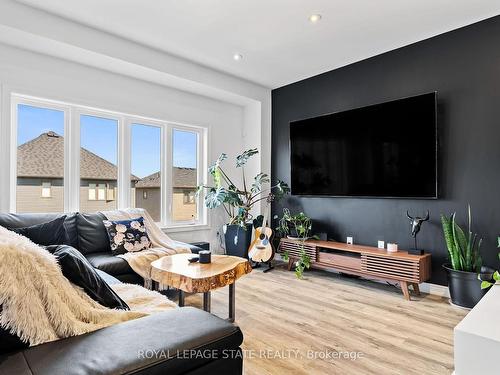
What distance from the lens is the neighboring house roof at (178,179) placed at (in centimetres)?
414

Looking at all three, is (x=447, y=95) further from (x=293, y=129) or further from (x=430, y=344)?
(x=430, y=344)

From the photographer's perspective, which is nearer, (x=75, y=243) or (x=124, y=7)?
(x=124, y=7)

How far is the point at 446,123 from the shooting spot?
10.5 ft

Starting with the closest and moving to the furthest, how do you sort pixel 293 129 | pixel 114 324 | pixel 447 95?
pixel 114 324 < pixel 447 95 < pixel 293 129

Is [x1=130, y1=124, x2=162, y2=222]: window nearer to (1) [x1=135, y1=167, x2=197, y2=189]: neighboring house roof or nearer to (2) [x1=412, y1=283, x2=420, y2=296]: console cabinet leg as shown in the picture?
(1) [x1=135, y1=167, x2=197, y2=189]: neighboring house roof

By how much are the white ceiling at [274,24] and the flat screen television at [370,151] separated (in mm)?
694

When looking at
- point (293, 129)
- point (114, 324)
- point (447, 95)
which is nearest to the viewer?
point (114, 324)

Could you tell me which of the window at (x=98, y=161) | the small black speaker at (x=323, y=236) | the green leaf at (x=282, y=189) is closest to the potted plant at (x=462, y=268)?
the small black speaker at (x=323, y=236)

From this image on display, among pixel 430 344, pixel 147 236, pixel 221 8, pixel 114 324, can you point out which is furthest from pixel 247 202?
pixel 114 324

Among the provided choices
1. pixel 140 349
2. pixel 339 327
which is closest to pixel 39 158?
pixel 140 349

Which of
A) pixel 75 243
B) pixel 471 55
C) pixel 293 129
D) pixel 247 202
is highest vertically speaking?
pixel 471 55

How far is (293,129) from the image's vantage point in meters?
4.42

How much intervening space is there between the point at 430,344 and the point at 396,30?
9.34 ft

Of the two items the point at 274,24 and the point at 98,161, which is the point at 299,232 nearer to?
the point at 274,24
